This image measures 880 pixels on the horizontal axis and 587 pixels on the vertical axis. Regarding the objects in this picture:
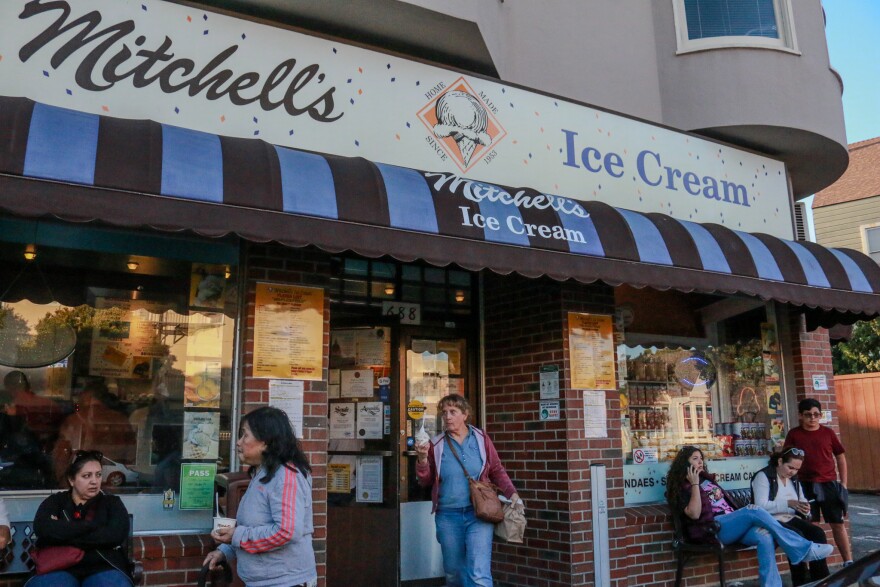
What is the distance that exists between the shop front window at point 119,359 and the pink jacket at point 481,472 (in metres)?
1.48

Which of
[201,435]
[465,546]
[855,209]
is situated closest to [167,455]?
Result: [201,435]

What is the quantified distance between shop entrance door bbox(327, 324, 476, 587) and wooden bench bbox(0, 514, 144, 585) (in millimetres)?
2259

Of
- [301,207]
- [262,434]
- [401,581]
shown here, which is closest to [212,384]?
[301,207]

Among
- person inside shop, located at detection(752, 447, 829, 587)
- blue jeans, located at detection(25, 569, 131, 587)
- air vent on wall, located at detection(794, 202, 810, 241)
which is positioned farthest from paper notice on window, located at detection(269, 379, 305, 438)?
air vent on wall, located at detection(794, 202, 810, 241)

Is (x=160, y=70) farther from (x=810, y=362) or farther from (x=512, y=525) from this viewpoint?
(x=810, y=362)

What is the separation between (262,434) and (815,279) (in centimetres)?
580

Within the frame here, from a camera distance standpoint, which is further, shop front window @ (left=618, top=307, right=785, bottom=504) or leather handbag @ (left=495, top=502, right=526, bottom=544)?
shop front window @ (left=618, top=307, right=785, bottom=504)

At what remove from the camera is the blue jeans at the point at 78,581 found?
13.9 feet

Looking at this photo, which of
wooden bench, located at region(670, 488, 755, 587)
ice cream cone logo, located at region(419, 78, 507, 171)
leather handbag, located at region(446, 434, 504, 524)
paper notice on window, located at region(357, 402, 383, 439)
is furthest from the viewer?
paper notice on window, located at region(357, 402, 383, 439)

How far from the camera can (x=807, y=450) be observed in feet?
24.5

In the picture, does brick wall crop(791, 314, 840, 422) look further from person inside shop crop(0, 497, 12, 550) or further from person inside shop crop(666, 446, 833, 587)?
person inside shop crop(0, 497, 12, 550)

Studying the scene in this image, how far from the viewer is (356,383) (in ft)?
23.6

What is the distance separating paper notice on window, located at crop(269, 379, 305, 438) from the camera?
17.8ft

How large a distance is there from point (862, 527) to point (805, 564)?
5286mm
